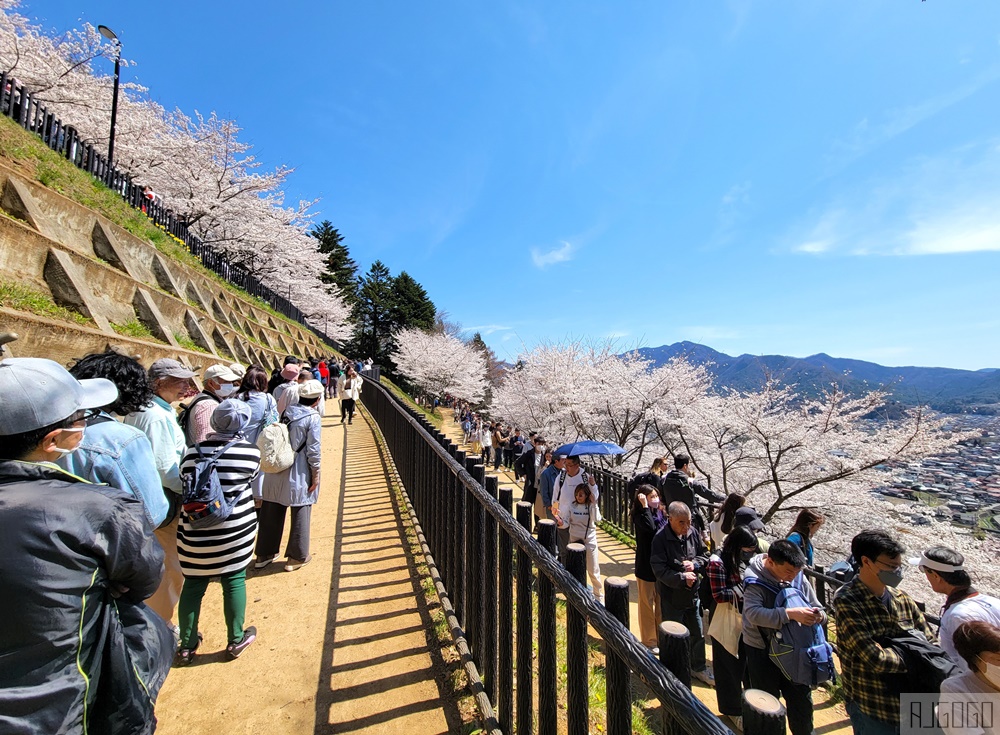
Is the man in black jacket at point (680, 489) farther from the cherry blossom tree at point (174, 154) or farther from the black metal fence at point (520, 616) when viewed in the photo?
the cherry blossom tree at point (174, 154)

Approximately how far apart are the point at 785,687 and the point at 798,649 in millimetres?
427

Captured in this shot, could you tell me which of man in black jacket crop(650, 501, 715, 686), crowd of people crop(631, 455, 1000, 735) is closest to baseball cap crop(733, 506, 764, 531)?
crowd of people crop(631, 455, 1000, 735)

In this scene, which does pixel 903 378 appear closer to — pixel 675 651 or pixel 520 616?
pixel 520 616

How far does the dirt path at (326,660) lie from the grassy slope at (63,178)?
898cm

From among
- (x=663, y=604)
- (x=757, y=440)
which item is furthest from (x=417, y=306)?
(x=663, y=604)

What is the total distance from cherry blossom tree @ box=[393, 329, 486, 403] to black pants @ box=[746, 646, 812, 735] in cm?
3558

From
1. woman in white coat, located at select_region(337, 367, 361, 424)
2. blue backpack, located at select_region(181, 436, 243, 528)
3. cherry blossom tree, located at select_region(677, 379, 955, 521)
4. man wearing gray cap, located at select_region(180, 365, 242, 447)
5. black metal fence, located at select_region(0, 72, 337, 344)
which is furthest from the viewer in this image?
woman in white coat, located at select_region(337, 367, 361, 424)

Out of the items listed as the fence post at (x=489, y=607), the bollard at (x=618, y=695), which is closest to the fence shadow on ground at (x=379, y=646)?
the fence post at (x=489, y=607)

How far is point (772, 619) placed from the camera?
266 cm

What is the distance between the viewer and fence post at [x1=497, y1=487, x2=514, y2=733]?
1993mm

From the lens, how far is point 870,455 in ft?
35.4

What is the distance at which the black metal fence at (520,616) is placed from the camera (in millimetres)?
1183

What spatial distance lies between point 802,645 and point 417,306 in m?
42.9

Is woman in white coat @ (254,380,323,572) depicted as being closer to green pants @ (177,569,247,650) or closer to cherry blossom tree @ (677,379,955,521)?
green pants @ (177,569,247,650)
